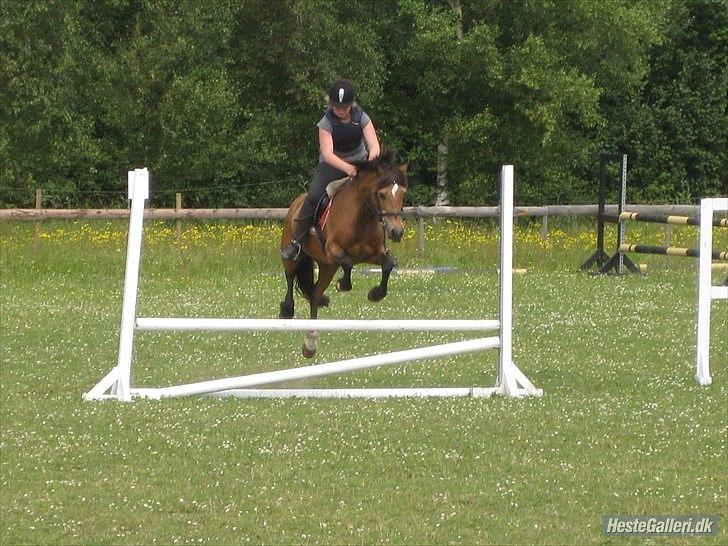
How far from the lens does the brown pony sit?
31.5ft

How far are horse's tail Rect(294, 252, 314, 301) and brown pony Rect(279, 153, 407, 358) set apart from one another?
366 millimetres

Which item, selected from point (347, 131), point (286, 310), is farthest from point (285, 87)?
point (347, 131)

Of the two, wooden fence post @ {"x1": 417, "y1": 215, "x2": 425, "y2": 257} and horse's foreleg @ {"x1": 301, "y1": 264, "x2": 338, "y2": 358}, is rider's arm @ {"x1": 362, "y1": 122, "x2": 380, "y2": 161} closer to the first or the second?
horse's foreleg @ {"x1": 301, "y1": 264, "x2": 338, "y2": 358}

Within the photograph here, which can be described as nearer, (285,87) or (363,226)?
(363,226)

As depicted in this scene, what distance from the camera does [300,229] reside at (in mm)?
10844

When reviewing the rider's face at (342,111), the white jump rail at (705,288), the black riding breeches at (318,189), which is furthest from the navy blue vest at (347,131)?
the white jump rail at (705,288)

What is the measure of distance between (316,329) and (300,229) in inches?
74.2

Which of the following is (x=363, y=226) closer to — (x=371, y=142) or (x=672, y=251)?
(x=371, y=142)

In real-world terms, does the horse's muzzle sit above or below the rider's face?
below

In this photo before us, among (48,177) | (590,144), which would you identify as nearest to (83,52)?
(48,177)

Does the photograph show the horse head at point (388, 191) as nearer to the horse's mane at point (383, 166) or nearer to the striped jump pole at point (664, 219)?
the horse's mane at point (383, 166)

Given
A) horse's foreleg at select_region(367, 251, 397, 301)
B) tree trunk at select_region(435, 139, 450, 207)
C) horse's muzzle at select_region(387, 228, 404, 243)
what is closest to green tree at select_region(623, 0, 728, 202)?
tree trunk at select_region(435, 139, 450, 207)

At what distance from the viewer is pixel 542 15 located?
1177 inches

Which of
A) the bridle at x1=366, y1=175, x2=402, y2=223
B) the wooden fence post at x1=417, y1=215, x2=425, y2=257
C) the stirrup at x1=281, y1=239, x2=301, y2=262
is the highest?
the bridle at x1=366, y1=175, x2=402, y2=223
